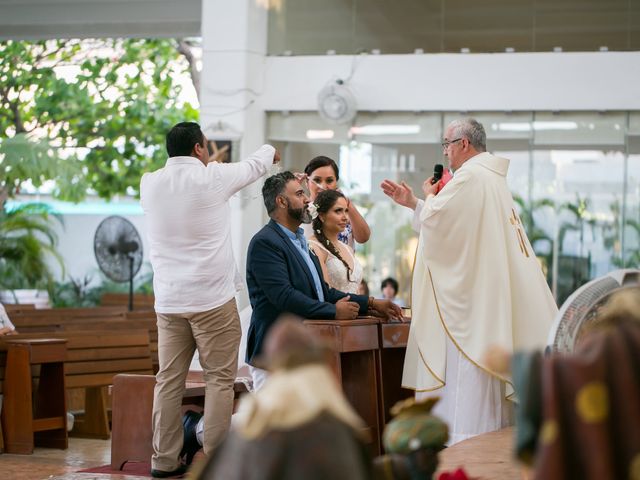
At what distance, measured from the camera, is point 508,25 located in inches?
529

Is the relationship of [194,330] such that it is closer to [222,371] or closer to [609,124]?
[222,371]

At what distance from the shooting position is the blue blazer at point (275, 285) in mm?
5602

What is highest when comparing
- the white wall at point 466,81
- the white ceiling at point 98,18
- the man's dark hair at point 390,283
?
the white ceiling at point 98,18

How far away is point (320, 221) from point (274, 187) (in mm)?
750

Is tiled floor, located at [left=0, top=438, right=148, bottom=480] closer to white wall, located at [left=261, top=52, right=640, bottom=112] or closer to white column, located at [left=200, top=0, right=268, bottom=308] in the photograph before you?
white column, located at [left=200, top=0, right=268, bottom=308]

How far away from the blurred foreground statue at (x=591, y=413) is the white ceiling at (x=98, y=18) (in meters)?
13.5

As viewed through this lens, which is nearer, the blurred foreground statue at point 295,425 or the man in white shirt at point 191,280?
the blurred foreground statue at point 295,425

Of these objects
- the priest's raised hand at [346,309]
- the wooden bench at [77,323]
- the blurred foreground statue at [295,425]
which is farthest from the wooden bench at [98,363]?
the blurred foreground statue at [295,425]

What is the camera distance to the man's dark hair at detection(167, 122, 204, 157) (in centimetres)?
590

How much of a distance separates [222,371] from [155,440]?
52 centimetres

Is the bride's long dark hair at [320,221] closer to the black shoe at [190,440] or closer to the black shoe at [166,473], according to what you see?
the black shoe at [190,440]

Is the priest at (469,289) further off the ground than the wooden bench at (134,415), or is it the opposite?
the priest at (469,289)

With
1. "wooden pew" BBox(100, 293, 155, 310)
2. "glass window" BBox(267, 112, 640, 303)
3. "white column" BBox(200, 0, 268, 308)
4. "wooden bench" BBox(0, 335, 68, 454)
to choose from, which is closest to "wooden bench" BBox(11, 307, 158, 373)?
"white column" BBox(200, 0, 268, 308)

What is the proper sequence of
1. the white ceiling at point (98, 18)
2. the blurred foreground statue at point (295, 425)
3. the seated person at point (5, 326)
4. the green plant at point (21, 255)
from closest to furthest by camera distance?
the blurred foreground statue at point (295, 425), the seated person at point (5, 326), the white ceiling at point (98, 18), the green plant at point (21, 255)
